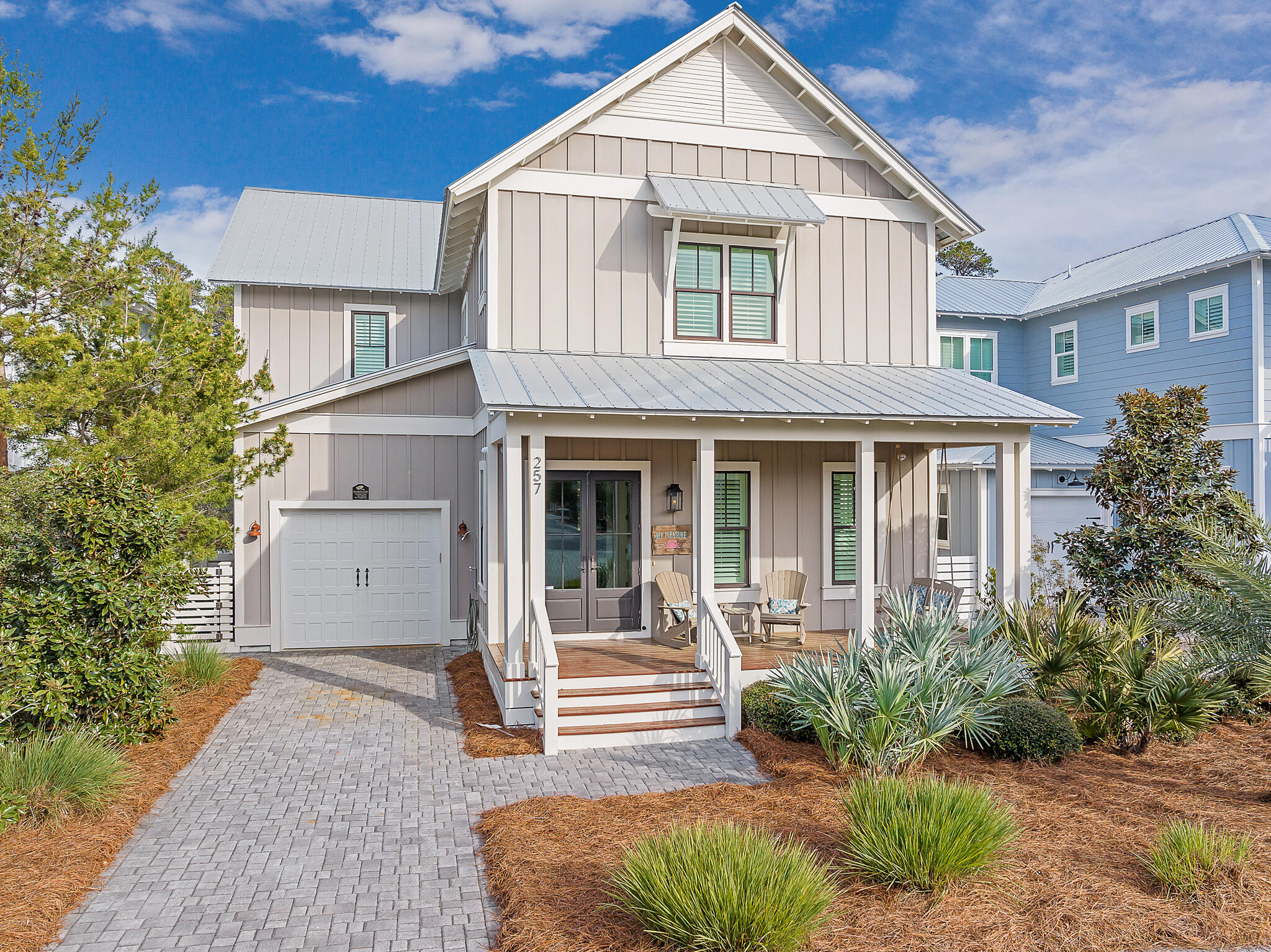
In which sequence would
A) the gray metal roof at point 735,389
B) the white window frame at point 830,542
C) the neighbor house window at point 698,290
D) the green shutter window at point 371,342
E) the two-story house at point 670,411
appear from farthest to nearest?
1. the green shutter window at point 371,342
2. the white window frame at point 830,542
3. the neighbor house window at point 698,290
4. the two-story house at point 670,411
5. the gray metal roof at point 735,389

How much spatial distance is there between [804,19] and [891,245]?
737 cm

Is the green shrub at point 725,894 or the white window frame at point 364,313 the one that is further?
the white window frame at point 364,313

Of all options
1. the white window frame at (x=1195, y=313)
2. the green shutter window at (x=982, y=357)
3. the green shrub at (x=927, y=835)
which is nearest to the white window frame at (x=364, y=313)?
the green shrub at (x=927, y=835)

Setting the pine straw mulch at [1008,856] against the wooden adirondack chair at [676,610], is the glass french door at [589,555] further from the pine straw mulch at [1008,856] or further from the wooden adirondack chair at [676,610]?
the pine straw mulch at [1008,856]

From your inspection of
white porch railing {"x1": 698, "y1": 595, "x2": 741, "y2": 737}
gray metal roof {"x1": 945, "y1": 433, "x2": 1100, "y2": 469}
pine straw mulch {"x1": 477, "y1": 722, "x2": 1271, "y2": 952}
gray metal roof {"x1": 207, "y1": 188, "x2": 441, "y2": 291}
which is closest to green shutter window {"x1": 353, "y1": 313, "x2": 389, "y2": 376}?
gray metal roof {"x1": 207, "y1": 188, "x2": 441, "y2": 291}

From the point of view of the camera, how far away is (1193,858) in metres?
4.97

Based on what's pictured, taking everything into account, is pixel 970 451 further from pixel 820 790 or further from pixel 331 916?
pixel 331 916

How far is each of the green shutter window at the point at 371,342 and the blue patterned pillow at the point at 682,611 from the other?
348 inches

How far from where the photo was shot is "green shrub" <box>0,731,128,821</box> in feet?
19.6

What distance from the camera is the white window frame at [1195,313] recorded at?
16031 mm

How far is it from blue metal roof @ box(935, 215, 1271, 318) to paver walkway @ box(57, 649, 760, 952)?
12503 millimetres

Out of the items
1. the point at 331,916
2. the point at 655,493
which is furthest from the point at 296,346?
the point at 331,916

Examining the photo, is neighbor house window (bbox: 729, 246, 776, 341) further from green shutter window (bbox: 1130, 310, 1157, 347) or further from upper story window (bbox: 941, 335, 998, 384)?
green shutter window (bbox: 1130, 310, 1157, 347)

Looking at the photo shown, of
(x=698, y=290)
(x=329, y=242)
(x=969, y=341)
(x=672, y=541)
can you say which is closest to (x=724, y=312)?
(x=698, y=290)
